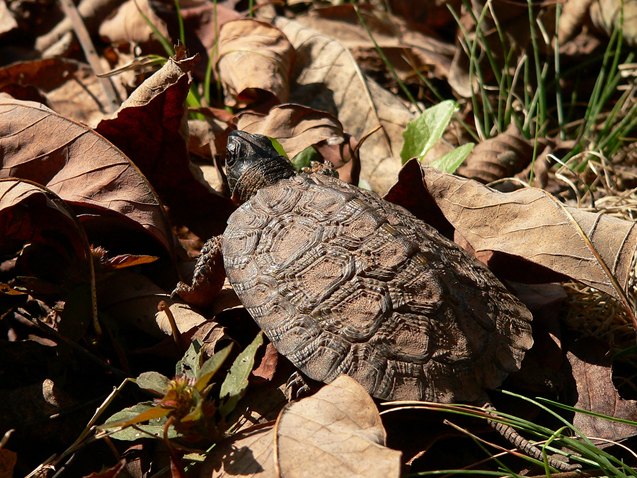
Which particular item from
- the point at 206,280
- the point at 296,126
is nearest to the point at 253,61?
the point at 296,126

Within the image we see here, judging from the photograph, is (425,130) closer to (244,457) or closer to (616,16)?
(616,16)

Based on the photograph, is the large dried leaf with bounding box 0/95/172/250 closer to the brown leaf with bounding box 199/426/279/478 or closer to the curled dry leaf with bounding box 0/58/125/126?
the brown leaf with bounding box 199/426/279/478

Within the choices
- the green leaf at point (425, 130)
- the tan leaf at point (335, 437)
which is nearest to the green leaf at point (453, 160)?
the green leaf at point (425, 130)

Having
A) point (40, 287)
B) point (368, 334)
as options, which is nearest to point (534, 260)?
point (368, 334)

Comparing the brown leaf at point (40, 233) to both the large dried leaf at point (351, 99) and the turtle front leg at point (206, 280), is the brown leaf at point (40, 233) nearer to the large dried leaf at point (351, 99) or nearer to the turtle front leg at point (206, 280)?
the turtle front leg at point (206, 280)

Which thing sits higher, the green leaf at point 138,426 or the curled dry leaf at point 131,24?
the curled dry leaf at point 131,24

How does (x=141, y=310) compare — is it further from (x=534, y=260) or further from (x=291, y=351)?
(x=534, y=260)

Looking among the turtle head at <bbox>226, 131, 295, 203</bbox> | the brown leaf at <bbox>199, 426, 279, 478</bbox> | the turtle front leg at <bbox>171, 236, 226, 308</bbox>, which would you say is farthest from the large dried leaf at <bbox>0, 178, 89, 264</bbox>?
the brown leaf at <bbox>199, 426, 279, 478</bbox>
